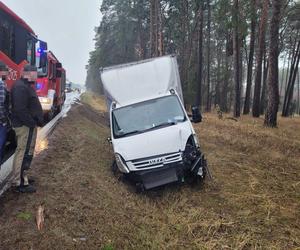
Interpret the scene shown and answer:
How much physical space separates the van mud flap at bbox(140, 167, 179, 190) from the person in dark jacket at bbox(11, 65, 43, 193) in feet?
8.00

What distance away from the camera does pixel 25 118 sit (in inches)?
278

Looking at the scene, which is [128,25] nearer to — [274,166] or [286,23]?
[286,23]

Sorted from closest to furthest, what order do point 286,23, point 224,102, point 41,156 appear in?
1. point 41,156
2. point 286,23
3. point 224,102

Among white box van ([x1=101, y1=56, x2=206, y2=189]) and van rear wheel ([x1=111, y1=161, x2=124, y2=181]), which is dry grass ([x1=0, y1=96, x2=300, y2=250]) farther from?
white box van ([x1=101, y1=56, x2=206, y2=189])

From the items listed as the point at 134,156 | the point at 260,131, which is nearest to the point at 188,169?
the point at 134,156

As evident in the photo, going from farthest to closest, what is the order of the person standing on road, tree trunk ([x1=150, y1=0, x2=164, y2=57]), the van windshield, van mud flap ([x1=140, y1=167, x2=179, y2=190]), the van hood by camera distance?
tree trunk ([x1=150, y1=0, x2=164, y2=57]) → the van windshield → the van hood → van mud flap ([x1=140, y1=167, x2=179, y2=190]) → the person standing on road

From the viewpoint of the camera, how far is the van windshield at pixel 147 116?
9.99 metres

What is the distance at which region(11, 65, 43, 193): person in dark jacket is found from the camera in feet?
22.9

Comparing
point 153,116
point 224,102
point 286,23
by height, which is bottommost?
point 224,102

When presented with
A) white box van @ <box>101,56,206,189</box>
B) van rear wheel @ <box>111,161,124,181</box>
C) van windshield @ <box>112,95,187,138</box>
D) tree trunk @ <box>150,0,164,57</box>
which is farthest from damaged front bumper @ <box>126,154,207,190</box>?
tree trunk @ <box>150,0,164,57</box>

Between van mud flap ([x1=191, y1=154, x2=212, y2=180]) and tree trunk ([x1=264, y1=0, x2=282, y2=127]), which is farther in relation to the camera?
tree trunk ([x1=264, y1=0, x2=282, y2=127])

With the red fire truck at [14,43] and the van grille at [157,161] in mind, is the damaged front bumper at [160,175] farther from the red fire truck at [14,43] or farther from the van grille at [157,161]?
the red fire truck at [14,43]

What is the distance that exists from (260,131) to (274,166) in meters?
6.10

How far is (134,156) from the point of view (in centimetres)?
900
